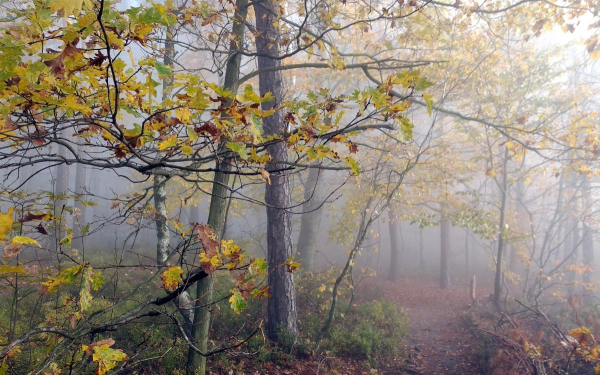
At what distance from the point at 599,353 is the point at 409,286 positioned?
12.6 m

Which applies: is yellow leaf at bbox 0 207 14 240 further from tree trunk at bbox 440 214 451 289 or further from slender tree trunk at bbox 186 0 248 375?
tree trunk at bbox 440 214 451 289

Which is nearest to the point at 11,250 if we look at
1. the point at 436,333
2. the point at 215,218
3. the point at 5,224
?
the point at 5,224

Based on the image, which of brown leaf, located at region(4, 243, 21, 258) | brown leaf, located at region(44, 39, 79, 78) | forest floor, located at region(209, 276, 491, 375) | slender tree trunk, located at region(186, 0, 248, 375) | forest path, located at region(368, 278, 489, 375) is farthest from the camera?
forest path, located at region(368, 278, 489, 375)

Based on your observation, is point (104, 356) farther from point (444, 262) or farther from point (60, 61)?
point (444, 262)

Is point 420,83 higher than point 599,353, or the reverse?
point 420,83

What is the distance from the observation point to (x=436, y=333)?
10.1m

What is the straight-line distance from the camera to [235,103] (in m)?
2.18

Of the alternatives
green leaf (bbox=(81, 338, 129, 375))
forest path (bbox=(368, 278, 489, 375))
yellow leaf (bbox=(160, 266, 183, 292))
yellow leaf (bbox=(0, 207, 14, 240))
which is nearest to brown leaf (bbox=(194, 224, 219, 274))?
yellow leaf (bbox=(160, 266, 183, 292))

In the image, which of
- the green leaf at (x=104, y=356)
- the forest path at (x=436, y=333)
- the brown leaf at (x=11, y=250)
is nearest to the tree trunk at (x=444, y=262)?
the forest path at (x=436, y=333)

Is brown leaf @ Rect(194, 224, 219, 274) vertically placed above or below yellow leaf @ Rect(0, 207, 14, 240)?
below

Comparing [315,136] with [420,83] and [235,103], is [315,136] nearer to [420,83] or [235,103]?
[235,103]

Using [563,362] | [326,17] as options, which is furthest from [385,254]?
[326,17]

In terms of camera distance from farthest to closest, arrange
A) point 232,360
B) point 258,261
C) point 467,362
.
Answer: point 467,362, point 232,360, point 258,261

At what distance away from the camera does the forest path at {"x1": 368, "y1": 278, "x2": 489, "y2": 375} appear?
7508mm
